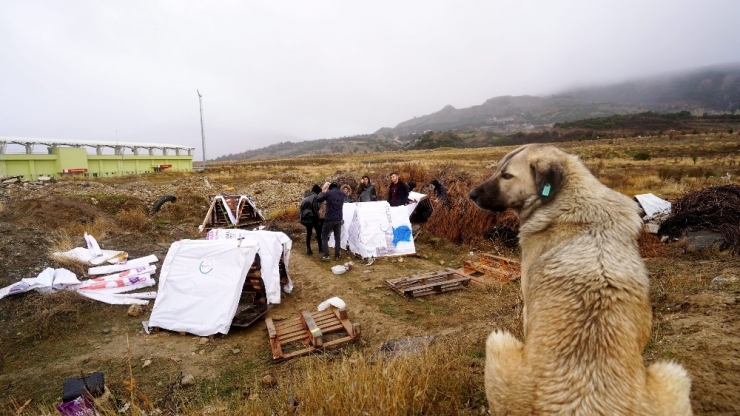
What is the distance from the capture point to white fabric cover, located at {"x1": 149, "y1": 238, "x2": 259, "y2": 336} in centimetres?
541

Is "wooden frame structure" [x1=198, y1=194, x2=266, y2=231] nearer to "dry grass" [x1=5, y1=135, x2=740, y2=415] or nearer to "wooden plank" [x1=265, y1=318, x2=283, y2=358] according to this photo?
"dry grass" [x1=5, y1=135, x2=740, y2=415]

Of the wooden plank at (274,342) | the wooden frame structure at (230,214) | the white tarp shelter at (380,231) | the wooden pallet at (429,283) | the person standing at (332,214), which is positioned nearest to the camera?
the wooden plank at (274,342)

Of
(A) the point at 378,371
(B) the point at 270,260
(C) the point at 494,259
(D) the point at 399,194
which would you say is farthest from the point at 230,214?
(A) the point at 378,371

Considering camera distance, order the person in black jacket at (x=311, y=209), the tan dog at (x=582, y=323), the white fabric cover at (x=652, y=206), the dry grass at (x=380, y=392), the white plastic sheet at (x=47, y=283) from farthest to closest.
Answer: the white fabric cover at (x=652, y=206), the person in black jacket at (x=311, y=209), the white plastic sheet at (x=47, y=283), the dry grass at (x=380, y=392), the tan dog at (x=582, y=323)

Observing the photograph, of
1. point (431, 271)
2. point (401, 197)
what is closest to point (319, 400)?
point (431, 271)

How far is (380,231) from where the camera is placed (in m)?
8.89

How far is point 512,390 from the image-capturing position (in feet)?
5.76

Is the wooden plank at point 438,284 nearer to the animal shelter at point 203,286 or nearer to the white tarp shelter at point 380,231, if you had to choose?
the white tarp shelter at point 380,231

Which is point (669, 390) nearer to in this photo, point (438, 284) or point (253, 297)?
point (438, 284)

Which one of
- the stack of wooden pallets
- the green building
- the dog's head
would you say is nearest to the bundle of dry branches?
the dog's head

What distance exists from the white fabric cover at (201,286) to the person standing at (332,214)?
3.10 m

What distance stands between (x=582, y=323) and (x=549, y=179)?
101 centimetres

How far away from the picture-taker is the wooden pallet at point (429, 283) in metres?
6.70

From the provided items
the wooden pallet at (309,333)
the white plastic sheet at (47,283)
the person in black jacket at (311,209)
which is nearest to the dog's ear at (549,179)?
the wooden pallet at (309,333)
